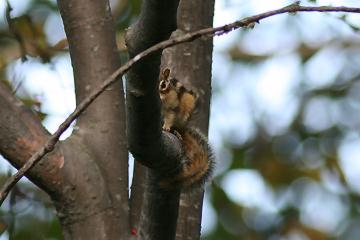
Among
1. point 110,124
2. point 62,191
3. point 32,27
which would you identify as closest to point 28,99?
point 32,27

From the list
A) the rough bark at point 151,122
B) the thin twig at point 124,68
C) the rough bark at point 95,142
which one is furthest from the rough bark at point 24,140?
the thin twig at point 124,68

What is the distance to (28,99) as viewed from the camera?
306cm

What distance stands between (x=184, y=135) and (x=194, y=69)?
0.58 meters

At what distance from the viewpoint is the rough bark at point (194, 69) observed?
7.69ft

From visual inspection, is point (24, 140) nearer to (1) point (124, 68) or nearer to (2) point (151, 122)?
(2) point (151, 122)

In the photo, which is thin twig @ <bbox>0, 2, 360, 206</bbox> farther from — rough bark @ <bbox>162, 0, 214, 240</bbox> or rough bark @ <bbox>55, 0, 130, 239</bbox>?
rough bark @ <bbox>162, 0, 214, 240</bbox>

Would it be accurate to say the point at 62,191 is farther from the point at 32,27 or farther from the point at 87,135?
the point at 32,27

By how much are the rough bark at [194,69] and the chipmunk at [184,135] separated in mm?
324

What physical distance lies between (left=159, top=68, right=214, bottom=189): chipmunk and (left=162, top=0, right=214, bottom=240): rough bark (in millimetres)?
324

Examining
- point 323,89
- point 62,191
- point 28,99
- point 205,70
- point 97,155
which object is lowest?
point 62,191

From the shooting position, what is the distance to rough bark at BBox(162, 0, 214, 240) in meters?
2.34

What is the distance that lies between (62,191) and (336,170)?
105 inches

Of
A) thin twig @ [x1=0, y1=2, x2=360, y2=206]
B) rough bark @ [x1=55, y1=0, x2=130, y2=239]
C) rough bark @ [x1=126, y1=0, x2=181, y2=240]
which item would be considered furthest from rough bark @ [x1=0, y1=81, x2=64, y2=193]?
thin twig @ [x1=0, y1=2, x2=360, y2=206]

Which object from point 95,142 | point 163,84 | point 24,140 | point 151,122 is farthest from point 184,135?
point 95,142
